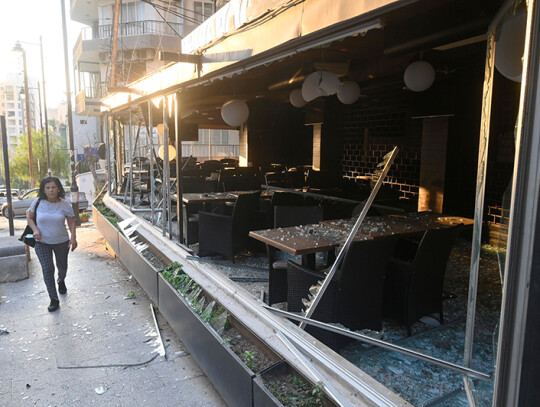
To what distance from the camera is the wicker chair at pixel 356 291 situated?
3176 millimetres

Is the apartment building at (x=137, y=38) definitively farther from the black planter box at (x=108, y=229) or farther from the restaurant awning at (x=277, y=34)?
the restaurant awning at (x=277, y=34)

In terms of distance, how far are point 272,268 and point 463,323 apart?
5.94ft

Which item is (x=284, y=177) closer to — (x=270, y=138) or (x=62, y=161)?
(x=270, y=138)

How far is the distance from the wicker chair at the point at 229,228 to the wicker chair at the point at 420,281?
2573 millimetres

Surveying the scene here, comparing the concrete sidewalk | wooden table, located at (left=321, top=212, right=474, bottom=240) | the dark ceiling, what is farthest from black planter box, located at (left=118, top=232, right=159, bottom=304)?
the dark ceiling

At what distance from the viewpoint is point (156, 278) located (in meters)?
5.09

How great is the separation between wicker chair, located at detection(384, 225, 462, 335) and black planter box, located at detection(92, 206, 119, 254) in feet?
18.2

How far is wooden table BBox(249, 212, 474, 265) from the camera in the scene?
142 inches

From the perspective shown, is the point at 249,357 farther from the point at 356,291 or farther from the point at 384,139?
the point at 384,139

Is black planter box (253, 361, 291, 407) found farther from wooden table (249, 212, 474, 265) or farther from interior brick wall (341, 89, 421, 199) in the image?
interior brick wall (341, 89, 421, 199)

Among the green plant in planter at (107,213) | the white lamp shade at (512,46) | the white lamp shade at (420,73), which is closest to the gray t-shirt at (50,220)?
the green plant in planter at (107,213)

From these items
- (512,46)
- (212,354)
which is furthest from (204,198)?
(512,46)

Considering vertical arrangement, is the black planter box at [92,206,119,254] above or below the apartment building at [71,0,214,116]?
below

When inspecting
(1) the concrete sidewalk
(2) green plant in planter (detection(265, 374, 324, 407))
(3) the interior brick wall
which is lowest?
(1) the concrete sidewalk
